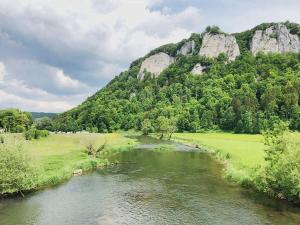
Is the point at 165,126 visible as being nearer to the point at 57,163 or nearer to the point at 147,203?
the point at 57,163

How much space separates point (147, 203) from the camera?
4219 cm

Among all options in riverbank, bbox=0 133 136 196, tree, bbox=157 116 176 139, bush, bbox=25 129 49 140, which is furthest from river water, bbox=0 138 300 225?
tree, bbox=157 116 176 139

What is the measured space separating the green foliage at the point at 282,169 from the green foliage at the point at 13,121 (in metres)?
129

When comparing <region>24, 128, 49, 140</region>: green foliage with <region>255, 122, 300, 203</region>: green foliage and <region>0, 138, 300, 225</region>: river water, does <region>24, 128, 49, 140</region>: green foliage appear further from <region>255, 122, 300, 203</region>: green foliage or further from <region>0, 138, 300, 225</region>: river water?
<region>255, 122, 300, 203</region>: green foliage

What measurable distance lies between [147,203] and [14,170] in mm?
16666

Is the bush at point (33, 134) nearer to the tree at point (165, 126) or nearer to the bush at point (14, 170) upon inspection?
the tree at point (165, 126)

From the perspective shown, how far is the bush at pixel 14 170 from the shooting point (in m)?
42.8

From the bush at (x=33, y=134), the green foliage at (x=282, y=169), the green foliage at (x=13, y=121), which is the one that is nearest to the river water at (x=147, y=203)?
the green foliage at (x=282, y=169)

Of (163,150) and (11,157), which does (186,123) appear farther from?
(11,157)

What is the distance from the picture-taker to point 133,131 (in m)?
189

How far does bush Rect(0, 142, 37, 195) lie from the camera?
140 feet

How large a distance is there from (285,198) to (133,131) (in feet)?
489

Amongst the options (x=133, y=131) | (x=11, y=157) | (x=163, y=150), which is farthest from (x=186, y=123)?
(x=11, y=157)

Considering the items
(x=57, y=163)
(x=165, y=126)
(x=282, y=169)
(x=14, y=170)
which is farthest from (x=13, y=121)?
(x=282, y=169)
